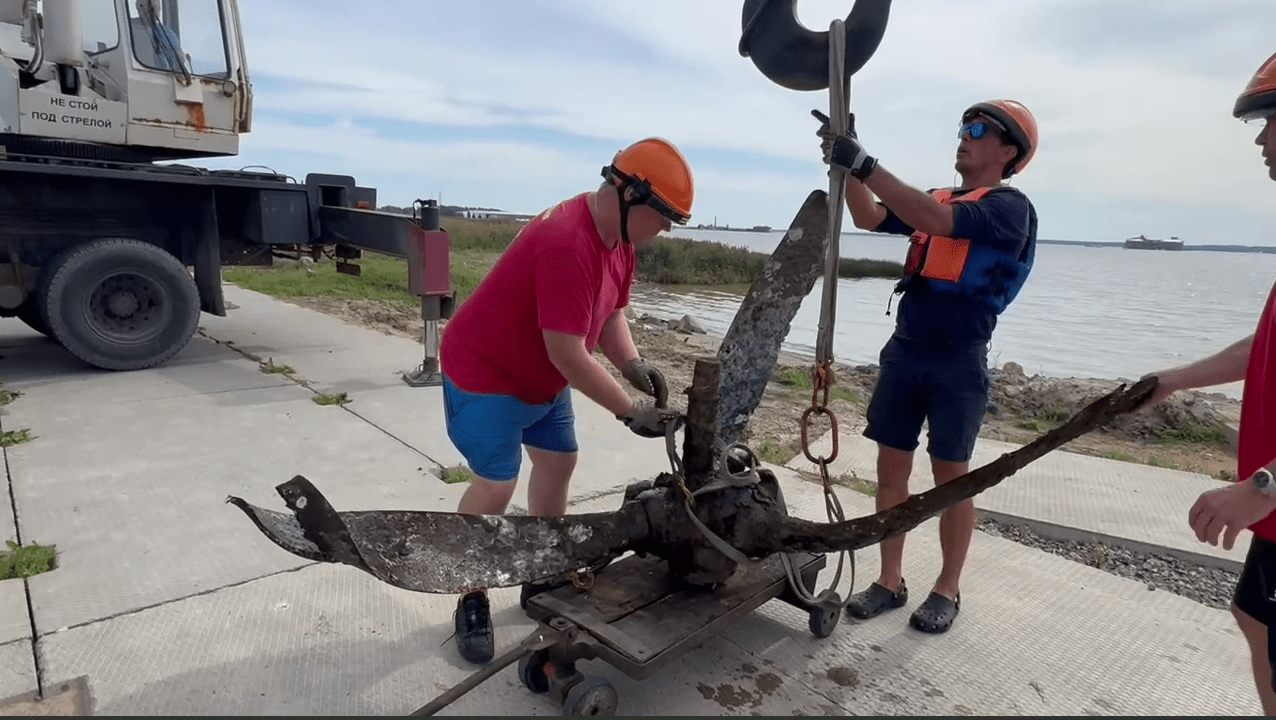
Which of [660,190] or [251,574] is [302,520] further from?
[251,574]

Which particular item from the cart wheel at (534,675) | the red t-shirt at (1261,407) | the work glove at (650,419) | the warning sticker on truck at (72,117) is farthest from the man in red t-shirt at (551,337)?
the warning sticker on truck at (72,117)

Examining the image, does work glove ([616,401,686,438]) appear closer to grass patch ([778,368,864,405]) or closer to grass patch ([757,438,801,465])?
grass patch ([757,438,801,465])

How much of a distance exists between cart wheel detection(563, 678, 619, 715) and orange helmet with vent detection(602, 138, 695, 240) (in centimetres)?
131

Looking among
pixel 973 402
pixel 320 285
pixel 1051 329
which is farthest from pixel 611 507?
pixel 1051 329

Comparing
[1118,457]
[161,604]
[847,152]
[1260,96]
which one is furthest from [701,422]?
[1118,457]

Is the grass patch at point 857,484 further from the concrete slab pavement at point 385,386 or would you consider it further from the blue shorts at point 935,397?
the blue shorts at point 935,397

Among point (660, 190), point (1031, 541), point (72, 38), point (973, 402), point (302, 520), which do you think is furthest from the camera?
point (72, 38)

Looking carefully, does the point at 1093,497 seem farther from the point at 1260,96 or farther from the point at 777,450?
the point at 1260,96

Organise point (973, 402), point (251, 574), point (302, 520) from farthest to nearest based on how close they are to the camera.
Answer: point (251, 574)
point (973, 402)
point (302, 520)

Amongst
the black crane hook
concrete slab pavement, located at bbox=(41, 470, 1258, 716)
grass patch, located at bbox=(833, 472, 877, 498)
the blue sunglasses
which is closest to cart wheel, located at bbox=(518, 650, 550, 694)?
concrete slab pavement, located at bbox=(41, 470, 1258, 716)

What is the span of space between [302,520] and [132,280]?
18.2ft

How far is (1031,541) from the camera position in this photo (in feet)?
12.3

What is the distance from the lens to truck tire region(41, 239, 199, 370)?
19.1 ft

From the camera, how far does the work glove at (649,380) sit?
261cm
